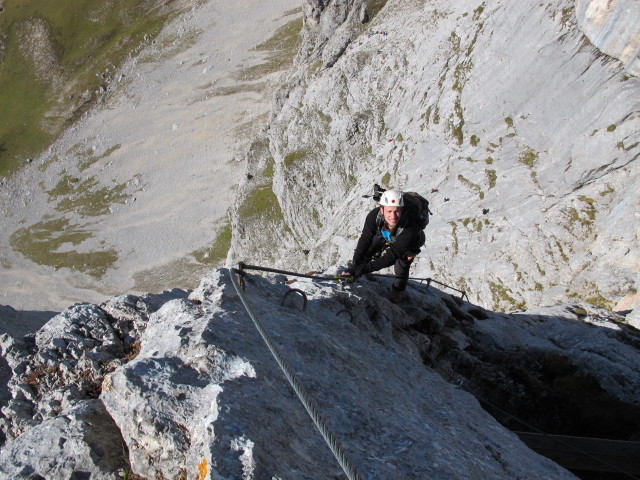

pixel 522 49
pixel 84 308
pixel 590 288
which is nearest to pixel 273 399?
pixel 84 308

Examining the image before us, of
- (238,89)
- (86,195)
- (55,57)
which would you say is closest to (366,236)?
(238,89)

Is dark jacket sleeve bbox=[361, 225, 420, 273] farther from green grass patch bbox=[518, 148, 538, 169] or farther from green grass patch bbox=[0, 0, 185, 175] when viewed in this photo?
green grass patch bbox=[0, 0, 185, 175]

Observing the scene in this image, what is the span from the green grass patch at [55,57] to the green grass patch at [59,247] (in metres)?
21.7

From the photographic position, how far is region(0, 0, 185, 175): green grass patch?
4262 inches

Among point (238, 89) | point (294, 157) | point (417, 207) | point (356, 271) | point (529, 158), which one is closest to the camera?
point (417, 207)

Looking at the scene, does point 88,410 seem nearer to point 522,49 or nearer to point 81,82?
point 522,49

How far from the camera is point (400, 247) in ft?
41.3

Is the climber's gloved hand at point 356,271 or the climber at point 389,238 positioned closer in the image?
the climber at point 389,238

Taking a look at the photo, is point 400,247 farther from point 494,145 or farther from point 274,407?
point 494,145

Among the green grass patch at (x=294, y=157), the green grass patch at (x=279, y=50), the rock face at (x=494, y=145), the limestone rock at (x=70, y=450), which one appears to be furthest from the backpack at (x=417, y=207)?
the green grass patch at (x=279, y=50)

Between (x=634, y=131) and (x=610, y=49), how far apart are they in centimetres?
641

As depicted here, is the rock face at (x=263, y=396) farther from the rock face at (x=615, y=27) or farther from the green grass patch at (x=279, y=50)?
the green grass patch at (x=279, y=50)

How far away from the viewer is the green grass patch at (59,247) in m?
87.2

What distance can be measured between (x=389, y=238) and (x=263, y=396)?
7390 millimetres
